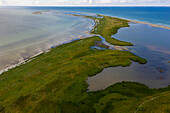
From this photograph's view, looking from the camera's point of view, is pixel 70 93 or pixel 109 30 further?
pixel 109 30

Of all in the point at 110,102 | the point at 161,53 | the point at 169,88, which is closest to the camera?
the point at 110,102

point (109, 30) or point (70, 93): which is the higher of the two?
point (109, 30)

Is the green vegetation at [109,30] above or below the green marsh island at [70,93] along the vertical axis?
above

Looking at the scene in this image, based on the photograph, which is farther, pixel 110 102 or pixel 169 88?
pixel 169 88

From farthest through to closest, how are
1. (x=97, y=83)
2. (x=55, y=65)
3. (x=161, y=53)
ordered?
(x=161, y=53), (x=55, y=65), (x=97, y=83)

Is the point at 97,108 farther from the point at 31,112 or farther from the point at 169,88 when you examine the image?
the point at 169,88

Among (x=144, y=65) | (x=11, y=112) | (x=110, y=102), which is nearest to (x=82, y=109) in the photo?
(x=110, y=102)

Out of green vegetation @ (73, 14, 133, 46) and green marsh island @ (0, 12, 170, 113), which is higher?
green vegetation @ (73, 14, 133, 46)

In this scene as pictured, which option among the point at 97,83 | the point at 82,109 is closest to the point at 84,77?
the point at 97,83

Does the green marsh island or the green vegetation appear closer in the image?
the green marsh island

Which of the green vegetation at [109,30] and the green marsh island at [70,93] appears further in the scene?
the green vegetation at [109,30]
